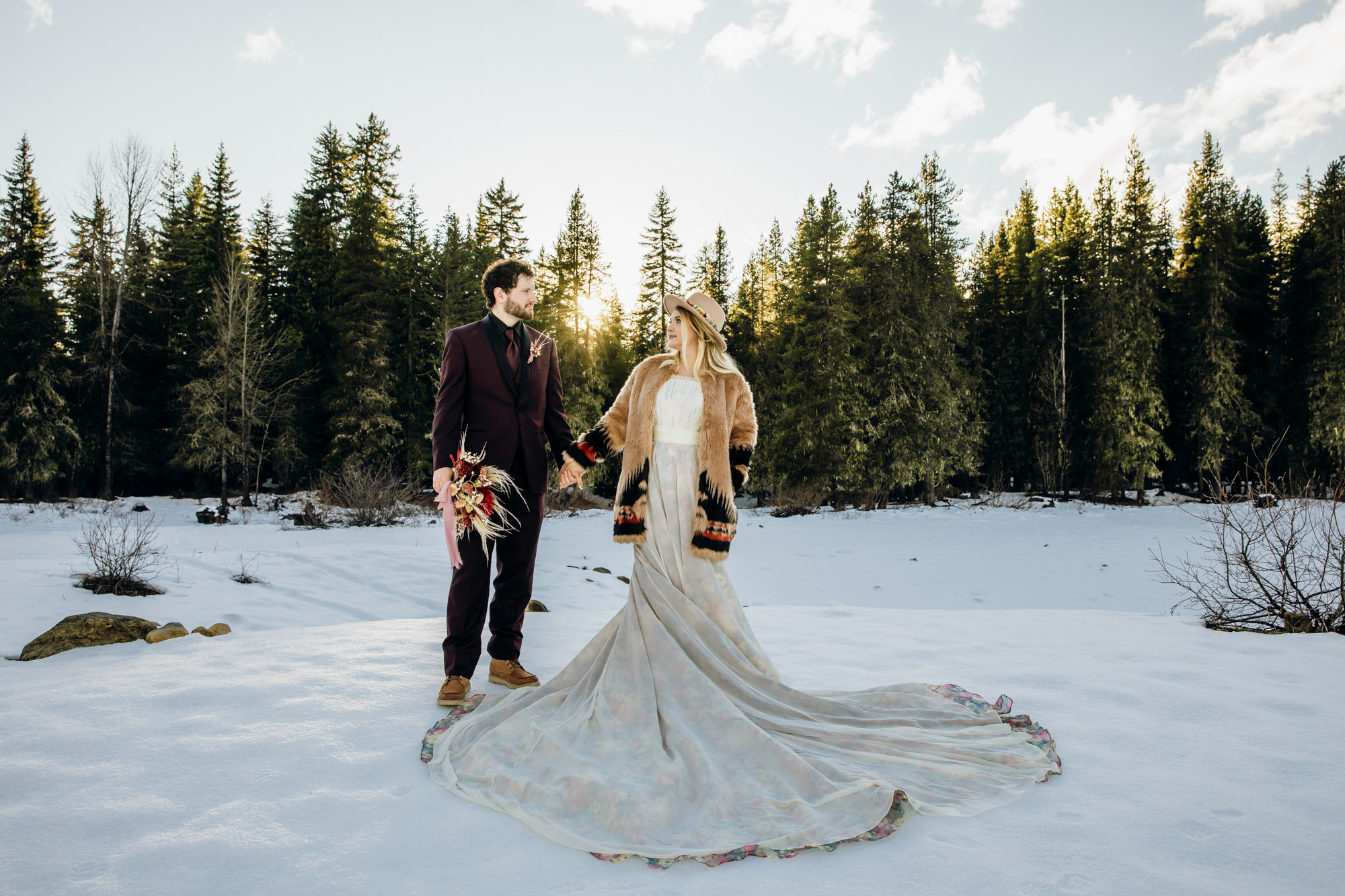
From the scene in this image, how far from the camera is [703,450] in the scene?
3535mm

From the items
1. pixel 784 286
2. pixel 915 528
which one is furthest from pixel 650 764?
pixel 784 286

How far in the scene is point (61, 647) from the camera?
4477 millimetres

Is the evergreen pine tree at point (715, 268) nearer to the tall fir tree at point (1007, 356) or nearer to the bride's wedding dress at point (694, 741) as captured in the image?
the tall fir tree at point (1007, 356)

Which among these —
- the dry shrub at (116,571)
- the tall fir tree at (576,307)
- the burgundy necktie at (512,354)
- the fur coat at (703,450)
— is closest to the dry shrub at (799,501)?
the tall fir tree at (576,307)

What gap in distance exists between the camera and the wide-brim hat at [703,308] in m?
3.60

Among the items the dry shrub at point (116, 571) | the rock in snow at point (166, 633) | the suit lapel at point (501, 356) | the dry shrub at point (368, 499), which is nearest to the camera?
the suit lapel at point (501, 356)

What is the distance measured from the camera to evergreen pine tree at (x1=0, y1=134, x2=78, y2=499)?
1930cm

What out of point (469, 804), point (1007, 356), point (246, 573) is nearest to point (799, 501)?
point (1007, 356)

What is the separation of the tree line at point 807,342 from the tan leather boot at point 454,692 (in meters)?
17.2

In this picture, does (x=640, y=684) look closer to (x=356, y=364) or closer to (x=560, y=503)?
(x=560, y=503)

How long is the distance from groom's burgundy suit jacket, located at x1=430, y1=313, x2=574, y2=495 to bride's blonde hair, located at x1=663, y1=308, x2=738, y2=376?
0.72 metres

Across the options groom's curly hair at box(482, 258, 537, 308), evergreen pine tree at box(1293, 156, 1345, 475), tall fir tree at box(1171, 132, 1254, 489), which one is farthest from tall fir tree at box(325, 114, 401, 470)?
evergreen pine tree at box(1293, 156, 1345, 475)

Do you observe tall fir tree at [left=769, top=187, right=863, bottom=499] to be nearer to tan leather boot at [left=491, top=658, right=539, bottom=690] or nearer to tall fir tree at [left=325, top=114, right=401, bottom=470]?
tall fir tree at [left=325, top=114, right=401, bottom=470]

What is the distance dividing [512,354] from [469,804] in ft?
7.76
